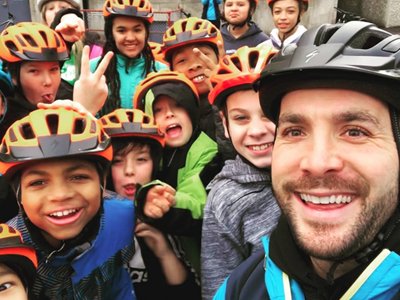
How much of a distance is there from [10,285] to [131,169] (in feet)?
5.07

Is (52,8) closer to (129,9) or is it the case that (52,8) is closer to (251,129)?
(129,9)

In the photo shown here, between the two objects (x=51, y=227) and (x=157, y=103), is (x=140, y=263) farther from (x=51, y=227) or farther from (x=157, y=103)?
(x=157, y=103)

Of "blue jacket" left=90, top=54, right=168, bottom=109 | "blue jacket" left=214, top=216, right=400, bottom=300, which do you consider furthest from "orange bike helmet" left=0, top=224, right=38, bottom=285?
"blue jacket" left=90, top=54, right=168, bottom=109

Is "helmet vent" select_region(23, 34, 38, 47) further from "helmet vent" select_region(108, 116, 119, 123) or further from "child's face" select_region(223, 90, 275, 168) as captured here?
"child's face" select_region(223, 90, 275, 168)

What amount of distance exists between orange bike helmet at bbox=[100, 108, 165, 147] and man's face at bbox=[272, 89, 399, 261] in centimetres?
216

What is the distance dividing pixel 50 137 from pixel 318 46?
1.80 meters

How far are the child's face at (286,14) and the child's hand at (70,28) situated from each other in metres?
3.09

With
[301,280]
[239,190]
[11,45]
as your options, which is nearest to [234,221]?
[239,190]

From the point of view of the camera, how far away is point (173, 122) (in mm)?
4238

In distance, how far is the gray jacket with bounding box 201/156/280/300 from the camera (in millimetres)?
2930

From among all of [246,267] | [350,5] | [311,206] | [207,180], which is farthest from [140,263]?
[350,5]

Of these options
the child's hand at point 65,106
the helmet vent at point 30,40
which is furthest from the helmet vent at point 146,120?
the helmet vent at point 30,40

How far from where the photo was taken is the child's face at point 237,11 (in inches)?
276

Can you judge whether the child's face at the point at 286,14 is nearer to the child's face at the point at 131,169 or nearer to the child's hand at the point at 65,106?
the child's face at the point at 131,169
